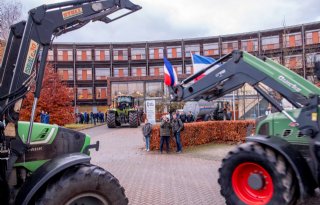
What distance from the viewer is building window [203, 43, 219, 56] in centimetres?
6159

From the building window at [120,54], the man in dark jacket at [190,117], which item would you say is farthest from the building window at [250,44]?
the man in dark jacket at [190,117]

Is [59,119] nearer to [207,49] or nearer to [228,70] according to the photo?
[228,70]

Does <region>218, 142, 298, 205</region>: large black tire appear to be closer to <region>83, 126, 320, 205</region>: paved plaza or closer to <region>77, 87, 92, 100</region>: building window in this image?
<region>83, 126, 320, 205</region>: paved plaza

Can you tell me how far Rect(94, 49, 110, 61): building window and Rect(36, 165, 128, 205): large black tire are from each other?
6081cm

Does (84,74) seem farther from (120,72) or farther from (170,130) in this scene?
(170,130)

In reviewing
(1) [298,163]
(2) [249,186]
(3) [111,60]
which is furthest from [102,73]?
(1) [298,163]

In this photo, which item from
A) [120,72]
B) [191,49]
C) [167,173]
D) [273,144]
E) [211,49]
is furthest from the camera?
[120,72]

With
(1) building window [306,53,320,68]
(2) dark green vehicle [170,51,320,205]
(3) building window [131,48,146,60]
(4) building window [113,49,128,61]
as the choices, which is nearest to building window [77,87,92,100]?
(4) building window [113,49,128,61]

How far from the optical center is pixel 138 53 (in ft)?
212

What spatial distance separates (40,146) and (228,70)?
3696 mm

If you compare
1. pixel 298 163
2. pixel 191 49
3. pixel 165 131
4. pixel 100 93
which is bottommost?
pixel 165 131

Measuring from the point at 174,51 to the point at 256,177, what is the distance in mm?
58671

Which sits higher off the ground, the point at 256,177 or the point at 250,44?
the point at 250,44

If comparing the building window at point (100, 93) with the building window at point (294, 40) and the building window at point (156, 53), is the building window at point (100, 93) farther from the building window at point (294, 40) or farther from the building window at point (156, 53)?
the building window at point (294, 40)
